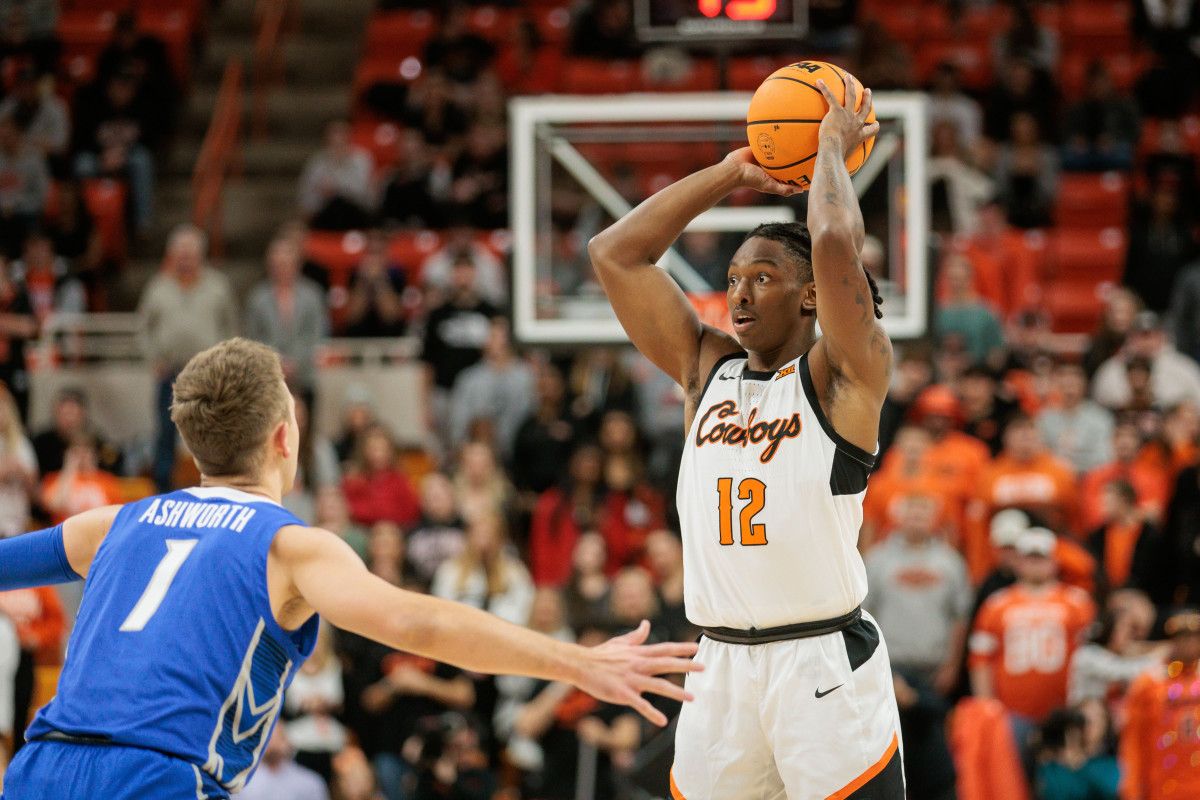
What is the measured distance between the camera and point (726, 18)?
32.8 ft

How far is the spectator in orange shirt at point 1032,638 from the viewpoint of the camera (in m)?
10.7

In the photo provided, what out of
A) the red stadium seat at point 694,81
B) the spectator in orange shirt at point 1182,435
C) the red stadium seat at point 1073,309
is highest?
the red stadium seat at point 694,81

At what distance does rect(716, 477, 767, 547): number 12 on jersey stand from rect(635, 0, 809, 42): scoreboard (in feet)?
17.9

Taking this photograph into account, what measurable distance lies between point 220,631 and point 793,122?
242cm

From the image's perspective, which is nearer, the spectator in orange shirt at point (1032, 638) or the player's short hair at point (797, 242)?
the player's short hair at point (797, 242)

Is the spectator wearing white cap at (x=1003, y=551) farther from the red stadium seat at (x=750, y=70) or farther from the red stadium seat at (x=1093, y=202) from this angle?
the red stadium seat at (x=750, y=70)

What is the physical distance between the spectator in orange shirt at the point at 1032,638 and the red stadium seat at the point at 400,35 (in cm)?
1095

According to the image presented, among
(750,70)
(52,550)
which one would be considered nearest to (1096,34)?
(750,70)

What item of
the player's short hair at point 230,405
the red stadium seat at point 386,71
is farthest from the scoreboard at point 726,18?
the red stadium seat at point 386,71

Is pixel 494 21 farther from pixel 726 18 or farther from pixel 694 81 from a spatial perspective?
pixel 726 18

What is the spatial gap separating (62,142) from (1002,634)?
444 inches

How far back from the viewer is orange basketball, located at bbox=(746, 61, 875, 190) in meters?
5.19

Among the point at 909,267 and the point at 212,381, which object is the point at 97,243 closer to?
the point at 909,267

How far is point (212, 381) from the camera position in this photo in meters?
4.06
